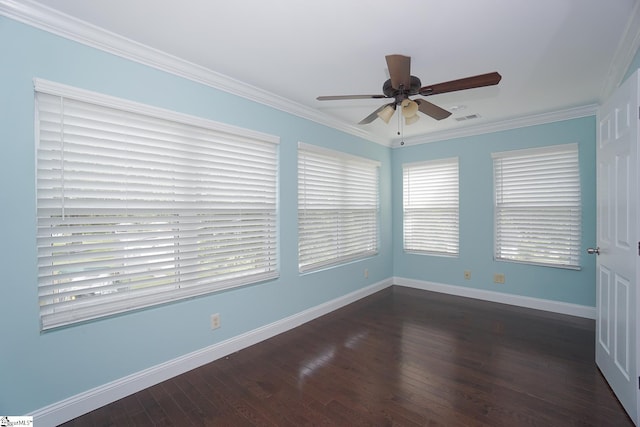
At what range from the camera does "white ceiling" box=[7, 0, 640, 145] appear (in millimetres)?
1782

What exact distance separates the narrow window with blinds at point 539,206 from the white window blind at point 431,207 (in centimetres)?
58

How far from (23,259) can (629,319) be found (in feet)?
12.1

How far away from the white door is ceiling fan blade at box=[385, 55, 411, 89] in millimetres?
1321

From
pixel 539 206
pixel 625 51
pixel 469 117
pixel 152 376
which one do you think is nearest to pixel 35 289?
pixel 152 376

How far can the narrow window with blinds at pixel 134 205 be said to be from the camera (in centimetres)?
185

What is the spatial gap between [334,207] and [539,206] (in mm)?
2640

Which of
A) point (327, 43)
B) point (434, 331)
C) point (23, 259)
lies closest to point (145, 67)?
point (327, 43)

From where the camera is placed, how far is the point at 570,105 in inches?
136

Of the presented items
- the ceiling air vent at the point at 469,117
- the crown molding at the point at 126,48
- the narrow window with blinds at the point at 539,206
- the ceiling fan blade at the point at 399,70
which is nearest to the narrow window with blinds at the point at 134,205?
the crown molding at the point at 126,48

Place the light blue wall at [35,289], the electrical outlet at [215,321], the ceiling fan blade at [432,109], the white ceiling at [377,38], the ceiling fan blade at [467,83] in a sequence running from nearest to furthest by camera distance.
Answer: the light blue wall at [35,289] < the white ceiling at [377,38] < the ceiling fan blade at [467,83] < the ceiling fan blade at [432,109] < the electrical outlet at [215,321]

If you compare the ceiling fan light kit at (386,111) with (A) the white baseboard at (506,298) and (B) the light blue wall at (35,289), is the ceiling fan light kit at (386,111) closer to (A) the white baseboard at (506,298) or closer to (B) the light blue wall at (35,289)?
(B) the light blue wall at (35,289)

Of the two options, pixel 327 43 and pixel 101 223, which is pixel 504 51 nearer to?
pixel 327 43

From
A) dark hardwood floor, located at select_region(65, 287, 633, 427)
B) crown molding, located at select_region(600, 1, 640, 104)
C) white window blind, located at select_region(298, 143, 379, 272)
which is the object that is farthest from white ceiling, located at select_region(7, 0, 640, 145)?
dark hardwood floor, located at select_region(65, 287, 633, 427)

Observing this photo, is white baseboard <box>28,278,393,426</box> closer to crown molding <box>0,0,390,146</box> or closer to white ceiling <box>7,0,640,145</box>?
crown molding <box>0,0,390,146</box>
